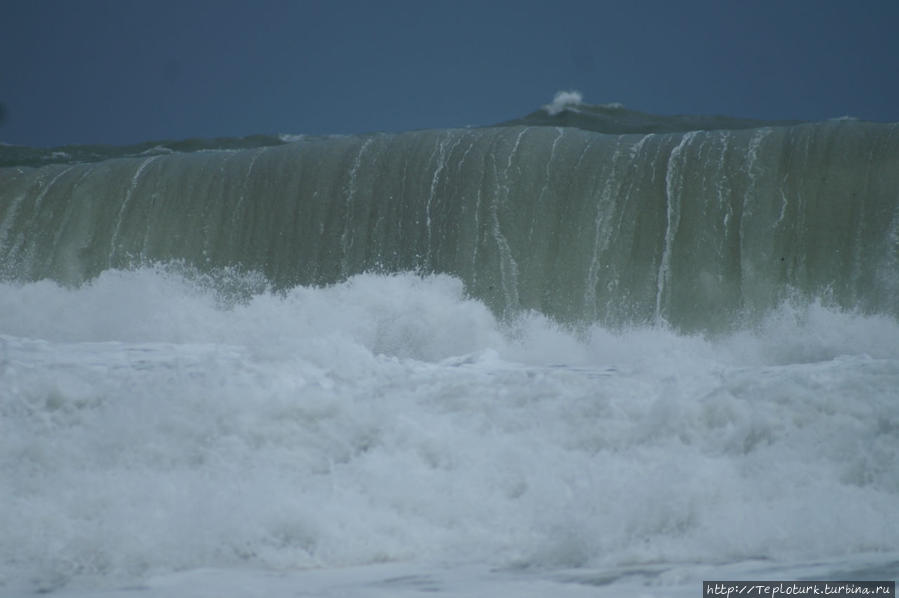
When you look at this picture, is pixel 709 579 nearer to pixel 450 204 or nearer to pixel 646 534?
pixel 646 534

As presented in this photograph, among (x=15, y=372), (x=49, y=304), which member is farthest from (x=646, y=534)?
(x=49, y=304)

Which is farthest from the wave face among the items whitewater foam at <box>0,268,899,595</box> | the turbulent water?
whitewater foam at <box>0,268,899,595</box>

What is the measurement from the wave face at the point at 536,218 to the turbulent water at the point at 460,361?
3 centimetres

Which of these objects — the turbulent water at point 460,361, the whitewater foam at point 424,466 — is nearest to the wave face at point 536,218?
the turbulent water at point 460,361

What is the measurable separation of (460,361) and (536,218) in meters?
3.62

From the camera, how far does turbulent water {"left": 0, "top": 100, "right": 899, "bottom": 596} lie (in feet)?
11.0

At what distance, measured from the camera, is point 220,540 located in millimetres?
3326

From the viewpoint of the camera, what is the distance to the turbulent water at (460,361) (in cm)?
336

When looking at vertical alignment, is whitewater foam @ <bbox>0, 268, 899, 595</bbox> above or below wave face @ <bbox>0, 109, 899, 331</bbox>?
below

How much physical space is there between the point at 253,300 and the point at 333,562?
704 cm

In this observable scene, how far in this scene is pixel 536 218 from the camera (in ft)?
31.8

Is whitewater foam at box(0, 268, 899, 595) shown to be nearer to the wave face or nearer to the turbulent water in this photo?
the turbulent water

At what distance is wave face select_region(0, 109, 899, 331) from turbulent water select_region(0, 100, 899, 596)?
0.03 m

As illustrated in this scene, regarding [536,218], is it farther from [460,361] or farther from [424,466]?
[424,466]
